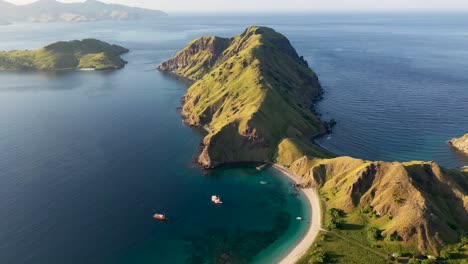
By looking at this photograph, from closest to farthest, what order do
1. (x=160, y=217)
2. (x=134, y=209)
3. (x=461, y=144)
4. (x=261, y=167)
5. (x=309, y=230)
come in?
(x=309, y=230) → (x=160, y=217) → (x=134, y=209) → (x=261, y=167) → (x=461, y=144)

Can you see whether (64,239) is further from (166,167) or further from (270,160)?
(270,160)

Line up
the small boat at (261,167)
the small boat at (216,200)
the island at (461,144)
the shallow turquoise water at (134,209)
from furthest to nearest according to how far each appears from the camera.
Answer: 1. the island at (461,144)
2. the small boat at (261,167)
3. the small boat at (216,200)
4. the shallow turquoise water at (134,209)

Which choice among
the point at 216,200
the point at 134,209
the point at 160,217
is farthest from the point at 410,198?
the point at 134,209

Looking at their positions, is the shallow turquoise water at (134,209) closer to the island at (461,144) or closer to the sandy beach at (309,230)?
the sandy beach at (309,230)

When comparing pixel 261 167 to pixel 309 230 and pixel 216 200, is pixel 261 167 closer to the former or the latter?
pixel 216 200

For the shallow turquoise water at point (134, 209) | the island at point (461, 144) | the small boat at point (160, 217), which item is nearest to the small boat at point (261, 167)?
the shallow turquoise water at point (134, 209)

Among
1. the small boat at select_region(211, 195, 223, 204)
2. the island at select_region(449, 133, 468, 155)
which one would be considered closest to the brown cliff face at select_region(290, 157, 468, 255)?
the small boat at select_region(211, 195, 223, 204)

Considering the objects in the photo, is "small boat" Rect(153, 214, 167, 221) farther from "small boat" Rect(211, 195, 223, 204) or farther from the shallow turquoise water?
"small boat" Rect(211, 195, 223, 204)
